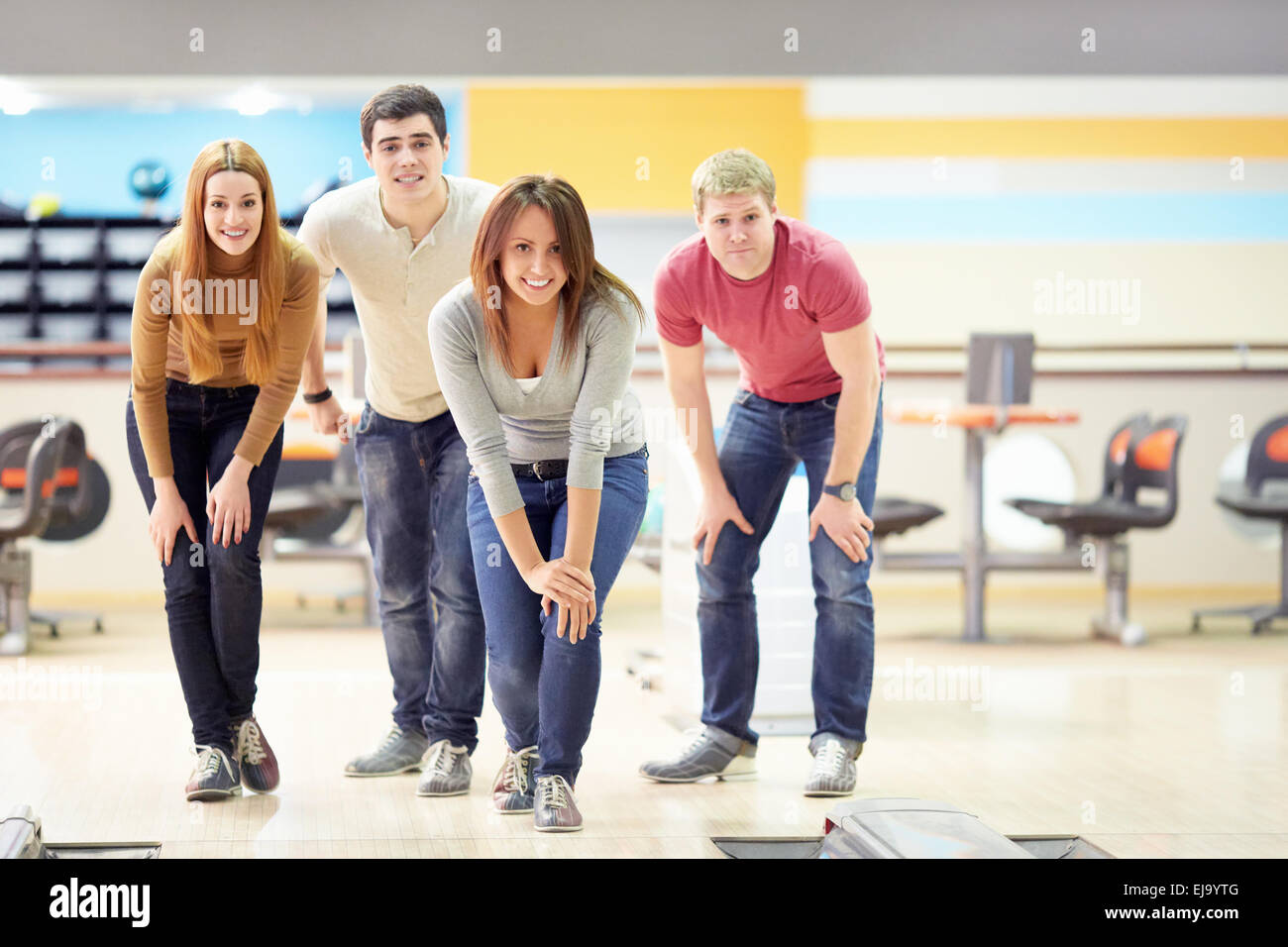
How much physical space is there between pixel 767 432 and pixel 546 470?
54 centimetres

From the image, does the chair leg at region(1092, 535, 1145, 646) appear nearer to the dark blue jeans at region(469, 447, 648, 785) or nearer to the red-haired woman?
the dark blue jeans at region(469, 447, 648, 785)

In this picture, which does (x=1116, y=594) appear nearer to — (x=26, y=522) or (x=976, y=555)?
(x=976, y=555)

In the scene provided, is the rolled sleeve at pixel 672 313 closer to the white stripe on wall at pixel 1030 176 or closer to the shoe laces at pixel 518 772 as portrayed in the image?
the shoe laces at pixel 518 772

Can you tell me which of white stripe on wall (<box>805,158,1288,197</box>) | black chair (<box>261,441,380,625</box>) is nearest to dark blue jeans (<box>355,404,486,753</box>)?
black chair (<box>261,441,380,625</box>)

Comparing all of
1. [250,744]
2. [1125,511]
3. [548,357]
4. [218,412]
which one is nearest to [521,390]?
[548,357]

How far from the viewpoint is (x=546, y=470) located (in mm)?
2434

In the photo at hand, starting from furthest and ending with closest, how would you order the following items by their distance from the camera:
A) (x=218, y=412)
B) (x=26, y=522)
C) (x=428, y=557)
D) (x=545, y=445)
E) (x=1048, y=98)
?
1. (x=1048, y=98)
2. (x=26, y=522)
3. (x=428, y=557)
4. (x=218, y=412)
5. (x=545, y=445)

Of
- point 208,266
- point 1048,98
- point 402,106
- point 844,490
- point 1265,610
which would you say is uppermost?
point 1048,98

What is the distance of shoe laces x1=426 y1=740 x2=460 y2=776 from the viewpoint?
2.65 m

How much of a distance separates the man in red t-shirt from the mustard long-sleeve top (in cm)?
64
